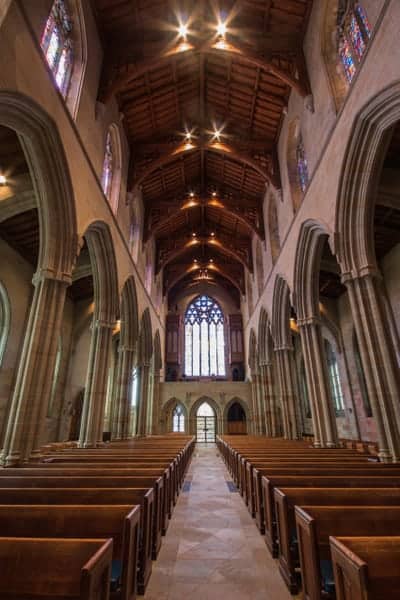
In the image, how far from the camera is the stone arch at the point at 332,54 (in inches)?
300

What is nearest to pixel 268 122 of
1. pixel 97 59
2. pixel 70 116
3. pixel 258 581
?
pixel 97 59

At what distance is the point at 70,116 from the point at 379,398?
8525 mm

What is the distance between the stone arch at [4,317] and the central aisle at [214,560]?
8195 millimetres

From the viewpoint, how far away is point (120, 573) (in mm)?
2221

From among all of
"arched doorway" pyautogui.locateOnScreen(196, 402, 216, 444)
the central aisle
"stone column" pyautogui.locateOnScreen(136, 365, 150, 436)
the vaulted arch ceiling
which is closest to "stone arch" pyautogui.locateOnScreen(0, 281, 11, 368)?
the vaulted arch ceiling

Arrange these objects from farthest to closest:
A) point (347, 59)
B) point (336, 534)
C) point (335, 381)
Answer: point (335, 381)
point (347, 59)
point (336, 534)

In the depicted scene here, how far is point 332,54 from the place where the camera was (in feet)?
26.3

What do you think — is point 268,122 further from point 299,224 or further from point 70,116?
point 70,116

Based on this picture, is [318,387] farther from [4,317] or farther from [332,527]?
[4,317]

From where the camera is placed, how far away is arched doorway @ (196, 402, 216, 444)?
2118 cm

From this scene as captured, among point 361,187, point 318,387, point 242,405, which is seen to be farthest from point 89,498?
point 242,405

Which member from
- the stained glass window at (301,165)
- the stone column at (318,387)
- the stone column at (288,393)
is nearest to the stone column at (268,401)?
the stone column at (288,393)

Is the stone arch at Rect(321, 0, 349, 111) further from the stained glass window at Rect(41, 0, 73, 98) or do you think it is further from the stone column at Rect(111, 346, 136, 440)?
the stone column at Rect(111, 346, 136, 440)

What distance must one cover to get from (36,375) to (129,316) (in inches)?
276
